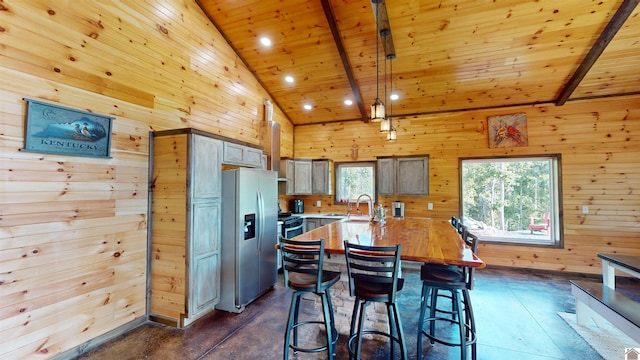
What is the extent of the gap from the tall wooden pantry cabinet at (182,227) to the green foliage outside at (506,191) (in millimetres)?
4651

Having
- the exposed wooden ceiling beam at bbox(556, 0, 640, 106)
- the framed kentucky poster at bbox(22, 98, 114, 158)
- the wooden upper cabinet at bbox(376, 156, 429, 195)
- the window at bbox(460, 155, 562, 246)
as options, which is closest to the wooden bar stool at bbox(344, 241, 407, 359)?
the framed kentucky poster at bbox(22, 98, 114, 158)

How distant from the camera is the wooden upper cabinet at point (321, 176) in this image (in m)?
5.83

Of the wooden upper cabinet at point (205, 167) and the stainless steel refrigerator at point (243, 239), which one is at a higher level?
the wooden upper cabinet at point (205, 167)

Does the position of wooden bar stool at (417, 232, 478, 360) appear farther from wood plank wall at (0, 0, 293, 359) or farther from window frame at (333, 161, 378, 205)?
window frame at (333, 161, 378, 205)

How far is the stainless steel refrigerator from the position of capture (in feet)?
10.9

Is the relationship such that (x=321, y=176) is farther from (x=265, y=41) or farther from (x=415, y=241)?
(x=415, y=241)

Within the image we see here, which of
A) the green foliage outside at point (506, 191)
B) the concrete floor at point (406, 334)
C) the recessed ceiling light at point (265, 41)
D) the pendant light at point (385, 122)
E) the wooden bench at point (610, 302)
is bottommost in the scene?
the concrete floor at point (406, 334)

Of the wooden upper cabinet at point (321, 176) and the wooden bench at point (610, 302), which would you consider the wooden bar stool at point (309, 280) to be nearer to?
the wooden bench at point (610, 302)

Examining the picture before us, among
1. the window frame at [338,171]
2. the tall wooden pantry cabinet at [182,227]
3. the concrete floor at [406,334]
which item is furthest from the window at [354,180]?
the tall wooden pantry cabinet at [182,227]

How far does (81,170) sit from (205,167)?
3.59 ft

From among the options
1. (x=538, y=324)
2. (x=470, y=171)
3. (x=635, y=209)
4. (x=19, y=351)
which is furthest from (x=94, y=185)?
(x=635, y=209)

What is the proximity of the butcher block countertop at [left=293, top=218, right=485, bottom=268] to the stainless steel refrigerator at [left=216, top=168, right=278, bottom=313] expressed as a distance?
1.06 meters

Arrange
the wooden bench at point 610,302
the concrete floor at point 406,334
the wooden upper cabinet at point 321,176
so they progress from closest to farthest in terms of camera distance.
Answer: the wooden bench at point 610,302
the concrete floor at point 406,334
the wooden upper cabinet at point 321,176

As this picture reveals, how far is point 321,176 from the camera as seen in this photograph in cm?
586
